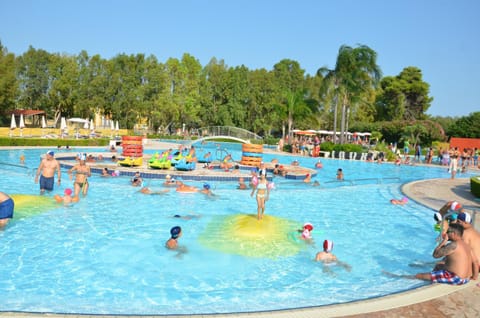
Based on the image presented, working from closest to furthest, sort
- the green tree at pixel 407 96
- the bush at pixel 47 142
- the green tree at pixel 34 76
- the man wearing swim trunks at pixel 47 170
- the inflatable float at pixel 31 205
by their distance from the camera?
1. the inflatable float at pixel 31 205
2. the man wearing swim trunks at pixel 47 170
3. the bush at pixel 47 142
4. the green tree at pixel 34 76
5. the green tree at pixel 407 96

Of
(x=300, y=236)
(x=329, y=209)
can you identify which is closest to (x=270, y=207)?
(x=329, y=209)

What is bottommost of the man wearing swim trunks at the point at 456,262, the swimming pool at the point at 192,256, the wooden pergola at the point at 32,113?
the swimming pool at the point at 192,256

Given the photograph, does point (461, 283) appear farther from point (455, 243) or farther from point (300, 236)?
point (300, 236)

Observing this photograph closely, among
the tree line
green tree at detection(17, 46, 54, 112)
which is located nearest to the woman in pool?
the tree line

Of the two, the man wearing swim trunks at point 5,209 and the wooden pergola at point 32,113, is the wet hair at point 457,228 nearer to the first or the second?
the man wearing swim trunks at point 5,209

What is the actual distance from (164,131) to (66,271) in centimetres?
5582

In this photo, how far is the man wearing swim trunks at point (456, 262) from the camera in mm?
5664

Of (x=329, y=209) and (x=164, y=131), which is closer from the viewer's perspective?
(x=329, y=209)

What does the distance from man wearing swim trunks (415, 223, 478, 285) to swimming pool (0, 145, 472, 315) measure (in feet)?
2.07

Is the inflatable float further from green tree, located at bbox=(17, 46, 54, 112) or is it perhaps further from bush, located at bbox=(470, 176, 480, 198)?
green tree, located at bbox=(17, 46, 54, 112)

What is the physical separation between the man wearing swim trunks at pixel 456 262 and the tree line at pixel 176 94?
41.4 m

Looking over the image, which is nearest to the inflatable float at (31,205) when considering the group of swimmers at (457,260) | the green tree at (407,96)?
the group of swimmers at (457,260)

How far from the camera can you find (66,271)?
7.02 m

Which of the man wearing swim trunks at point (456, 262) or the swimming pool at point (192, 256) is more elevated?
the man wearing swim trunks at point (456, 262)
